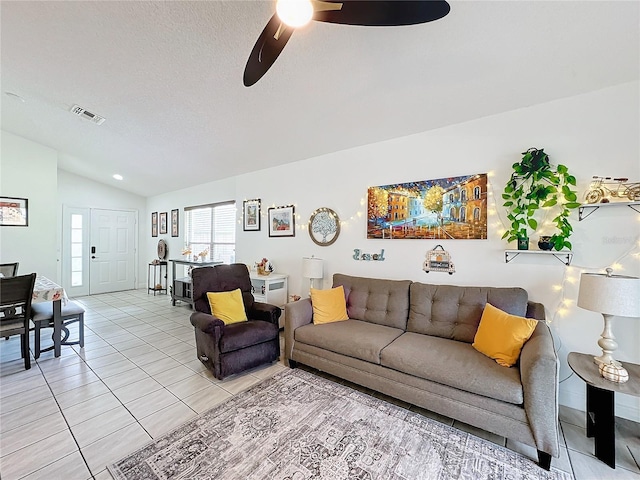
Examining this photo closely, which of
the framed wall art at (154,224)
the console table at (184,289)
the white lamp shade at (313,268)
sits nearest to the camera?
the white lamp shade at (313,268)

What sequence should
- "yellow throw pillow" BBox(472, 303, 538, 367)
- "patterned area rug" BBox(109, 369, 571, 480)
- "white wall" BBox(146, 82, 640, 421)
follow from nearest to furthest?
"patterned area rug" BBox(109, 369, 571, 480) < "yellow throw pillow" BBox(472, 303, 538, 367) < "white wall" BBox(146, 82, 640, 421)

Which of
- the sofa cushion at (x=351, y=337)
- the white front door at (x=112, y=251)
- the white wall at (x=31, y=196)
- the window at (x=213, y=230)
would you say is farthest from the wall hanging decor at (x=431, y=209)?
the white front door at (x=112, y=251)

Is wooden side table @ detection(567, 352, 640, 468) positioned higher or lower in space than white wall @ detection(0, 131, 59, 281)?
lower

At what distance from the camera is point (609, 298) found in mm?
1798

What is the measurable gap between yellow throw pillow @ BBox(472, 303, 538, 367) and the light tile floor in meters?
0.57

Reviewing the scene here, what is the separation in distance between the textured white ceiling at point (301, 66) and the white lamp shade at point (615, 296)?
156cm

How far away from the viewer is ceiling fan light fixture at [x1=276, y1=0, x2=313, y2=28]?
1.18 meters

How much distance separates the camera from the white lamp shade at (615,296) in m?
1.76

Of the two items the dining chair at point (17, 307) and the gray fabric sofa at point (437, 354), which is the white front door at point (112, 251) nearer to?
the dining chair at point (17, 307)

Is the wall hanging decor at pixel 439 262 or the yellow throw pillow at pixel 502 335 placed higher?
the wall hanging decor at pixel 439 262

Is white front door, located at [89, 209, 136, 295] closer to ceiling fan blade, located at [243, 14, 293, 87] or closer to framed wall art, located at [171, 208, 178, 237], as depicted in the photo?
framed wall art, located at [171, 208, 178, 237]

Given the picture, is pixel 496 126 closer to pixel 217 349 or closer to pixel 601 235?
pixel 601 235

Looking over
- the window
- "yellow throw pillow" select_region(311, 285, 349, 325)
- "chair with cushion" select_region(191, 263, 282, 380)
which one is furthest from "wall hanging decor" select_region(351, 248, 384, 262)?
the window

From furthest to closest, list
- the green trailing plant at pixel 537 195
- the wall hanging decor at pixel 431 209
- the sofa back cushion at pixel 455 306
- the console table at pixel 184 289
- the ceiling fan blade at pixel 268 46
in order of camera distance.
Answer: the console table at pixel 184 289
the wall hanging decor at pixel 431 209
the sofa back cushion at pixel 455 306
the green trailing plant at pixel 537 195
the ceiling fan blade at pixel 268 46
